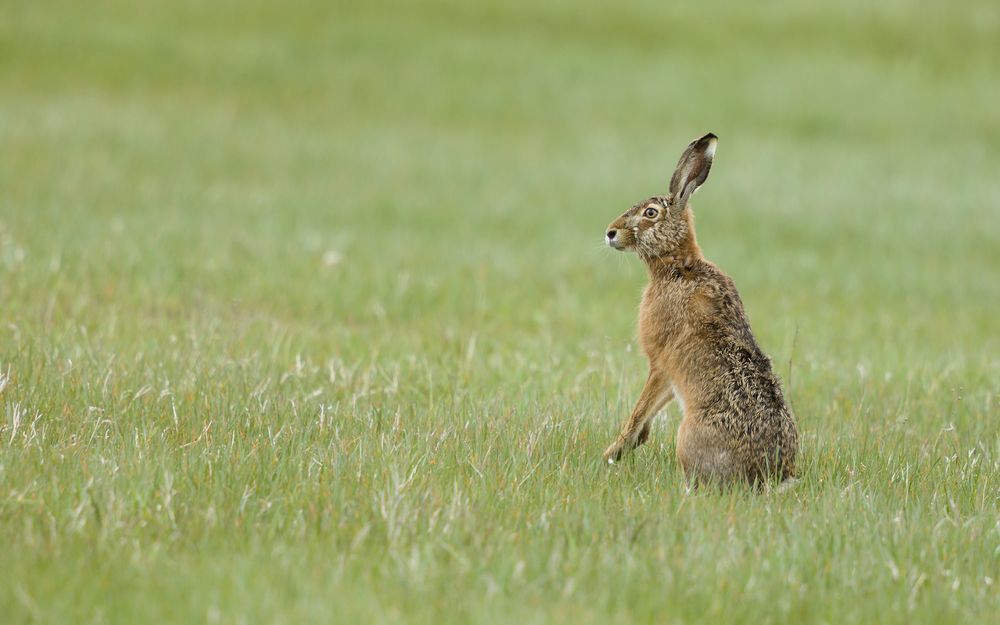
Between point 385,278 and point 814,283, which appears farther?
point 814,283

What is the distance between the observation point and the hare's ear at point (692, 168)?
239 inches

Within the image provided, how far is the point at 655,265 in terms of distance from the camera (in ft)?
20.5

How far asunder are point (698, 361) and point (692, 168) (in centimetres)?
103

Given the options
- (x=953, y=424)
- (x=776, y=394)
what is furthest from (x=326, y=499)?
(x=953, y=424)

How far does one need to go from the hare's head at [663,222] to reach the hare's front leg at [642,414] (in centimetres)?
68

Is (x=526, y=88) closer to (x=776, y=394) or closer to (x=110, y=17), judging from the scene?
(x=110, y=17)

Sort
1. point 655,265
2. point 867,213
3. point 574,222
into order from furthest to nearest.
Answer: point 867,213 < point 574,222 < point 655,265

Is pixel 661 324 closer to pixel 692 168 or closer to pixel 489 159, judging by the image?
pixel 692 168

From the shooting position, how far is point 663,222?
6.22m

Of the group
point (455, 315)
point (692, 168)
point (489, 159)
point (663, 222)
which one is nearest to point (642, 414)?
point (663, 222)

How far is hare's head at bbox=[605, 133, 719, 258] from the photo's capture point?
243 inches

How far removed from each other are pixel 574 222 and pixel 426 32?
1221 centimetres

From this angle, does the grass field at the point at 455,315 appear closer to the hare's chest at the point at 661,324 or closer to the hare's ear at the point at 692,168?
the hare's chest at the point at 661,324

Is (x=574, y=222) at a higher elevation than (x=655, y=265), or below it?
below
